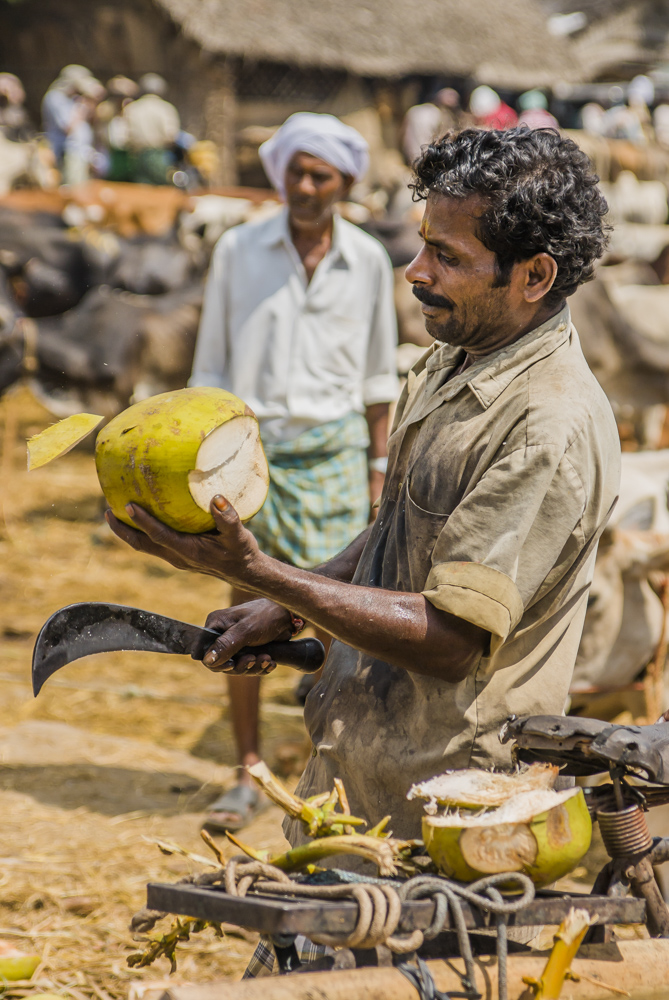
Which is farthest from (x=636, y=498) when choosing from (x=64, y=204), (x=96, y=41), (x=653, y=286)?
(x=96, y=41)

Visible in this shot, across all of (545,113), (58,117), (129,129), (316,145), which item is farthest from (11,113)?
(316,145)

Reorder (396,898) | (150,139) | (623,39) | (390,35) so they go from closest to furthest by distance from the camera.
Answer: (396,898)
(150,139)
(390,35)
(623,39)

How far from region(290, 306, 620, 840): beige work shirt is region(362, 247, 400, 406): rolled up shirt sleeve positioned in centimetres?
197

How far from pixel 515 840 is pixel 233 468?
0.85 m

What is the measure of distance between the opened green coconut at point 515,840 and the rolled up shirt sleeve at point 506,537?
31cm

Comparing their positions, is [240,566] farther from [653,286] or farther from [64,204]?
[64,204]

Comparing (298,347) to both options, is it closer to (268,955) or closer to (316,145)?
(316,145)

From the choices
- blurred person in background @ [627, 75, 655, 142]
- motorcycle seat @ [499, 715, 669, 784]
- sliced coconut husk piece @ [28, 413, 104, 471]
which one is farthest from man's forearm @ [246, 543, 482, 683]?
blurred person in background @ [627, 75, 655, 142]

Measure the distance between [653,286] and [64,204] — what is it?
8.05 m

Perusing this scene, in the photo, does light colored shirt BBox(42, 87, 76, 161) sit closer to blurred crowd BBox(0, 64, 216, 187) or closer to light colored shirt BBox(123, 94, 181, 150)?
blurred crowd BBox(0, 64, 216, 187)

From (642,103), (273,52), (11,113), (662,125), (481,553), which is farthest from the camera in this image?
(642,103)

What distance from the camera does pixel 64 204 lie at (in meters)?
13.5

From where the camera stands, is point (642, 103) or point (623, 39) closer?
point (642, 103)

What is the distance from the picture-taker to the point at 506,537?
5.51 feet
